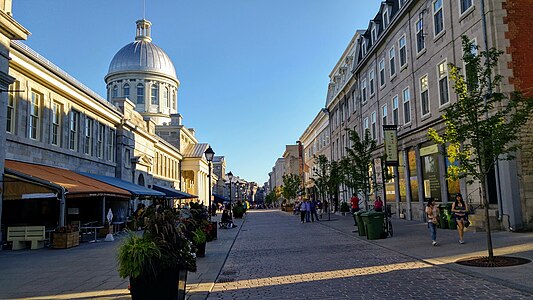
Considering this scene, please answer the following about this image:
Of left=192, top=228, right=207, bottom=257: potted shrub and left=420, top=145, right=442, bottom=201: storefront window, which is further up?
left=420, top=145, right=442, bottom=201: storefront window

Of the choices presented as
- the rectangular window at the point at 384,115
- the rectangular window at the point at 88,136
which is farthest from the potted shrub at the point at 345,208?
the rectangular window at the point at 88,136

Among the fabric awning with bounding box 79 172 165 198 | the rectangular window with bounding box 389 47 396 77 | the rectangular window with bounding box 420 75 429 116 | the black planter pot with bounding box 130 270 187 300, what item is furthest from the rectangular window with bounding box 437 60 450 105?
the fabric awning with bounding box 79 172 165 198

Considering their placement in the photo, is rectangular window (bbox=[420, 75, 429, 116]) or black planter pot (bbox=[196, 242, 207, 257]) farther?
rectangular window (bbox=[420, 75, 429, 116])

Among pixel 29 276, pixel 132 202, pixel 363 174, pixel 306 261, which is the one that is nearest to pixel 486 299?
pixel 306 261

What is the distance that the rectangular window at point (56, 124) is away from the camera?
→ 22.2m

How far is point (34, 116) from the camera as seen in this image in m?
20.3

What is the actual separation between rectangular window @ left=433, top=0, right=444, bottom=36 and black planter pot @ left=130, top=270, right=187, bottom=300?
61.6 ft

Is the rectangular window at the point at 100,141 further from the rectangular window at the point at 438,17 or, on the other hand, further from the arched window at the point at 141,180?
the rectangular window at the point at 438,17

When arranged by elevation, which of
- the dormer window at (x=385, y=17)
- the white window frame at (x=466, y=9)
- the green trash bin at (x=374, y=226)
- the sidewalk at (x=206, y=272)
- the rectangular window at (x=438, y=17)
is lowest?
the sidewalk at (x=206, y=272)

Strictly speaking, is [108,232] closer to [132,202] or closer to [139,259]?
[132,202]

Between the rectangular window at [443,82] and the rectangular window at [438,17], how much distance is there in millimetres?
1738

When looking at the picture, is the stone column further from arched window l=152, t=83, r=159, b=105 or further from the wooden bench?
arched window l=152, t=83, r=159, b=105

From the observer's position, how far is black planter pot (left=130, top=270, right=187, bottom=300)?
6.13m

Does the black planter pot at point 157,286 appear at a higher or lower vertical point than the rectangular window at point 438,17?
lower
